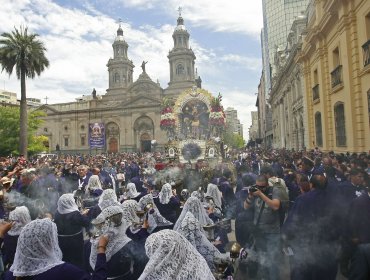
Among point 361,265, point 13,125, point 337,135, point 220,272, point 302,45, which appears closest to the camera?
point 361,265

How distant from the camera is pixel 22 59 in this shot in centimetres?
2577

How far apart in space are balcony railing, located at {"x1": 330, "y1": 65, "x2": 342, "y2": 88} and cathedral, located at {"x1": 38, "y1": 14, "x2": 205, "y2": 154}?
141 ft

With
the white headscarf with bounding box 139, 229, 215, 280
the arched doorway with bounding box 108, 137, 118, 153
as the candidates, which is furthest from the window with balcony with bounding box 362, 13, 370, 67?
the arched doorway with bounding box 108, 137, 118, 153

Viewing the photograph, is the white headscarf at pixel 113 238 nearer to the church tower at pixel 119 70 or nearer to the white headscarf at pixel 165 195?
the white headscarf at pixel 165 195

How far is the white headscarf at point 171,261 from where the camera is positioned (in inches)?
101

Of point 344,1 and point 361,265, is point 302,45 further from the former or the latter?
point 361,265

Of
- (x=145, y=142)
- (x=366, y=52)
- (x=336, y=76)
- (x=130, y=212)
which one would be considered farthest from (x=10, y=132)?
(x=130, y=212)

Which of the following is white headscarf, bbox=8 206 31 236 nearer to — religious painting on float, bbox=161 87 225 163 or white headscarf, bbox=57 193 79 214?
white headscarf, bbox=57 193 79 214

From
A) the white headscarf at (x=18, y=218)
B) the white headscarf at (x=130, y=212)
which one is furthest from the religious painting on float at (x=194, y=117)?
the white headscarf at (x=130, y=212)

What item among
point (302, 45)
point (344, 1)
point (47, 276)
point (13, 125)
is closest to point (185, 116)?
point (302, 45)

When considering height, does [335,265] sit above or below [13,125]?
below

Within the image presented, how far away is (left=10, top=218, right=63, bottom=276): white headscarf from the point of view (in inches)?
114

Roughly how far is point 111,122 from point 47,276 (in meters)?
62.6

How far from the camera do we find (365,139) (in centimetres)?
1301
